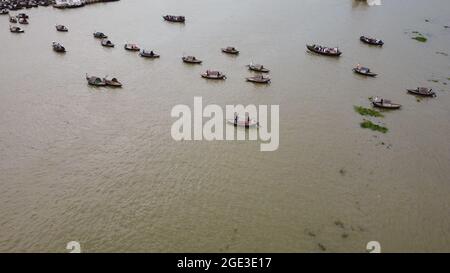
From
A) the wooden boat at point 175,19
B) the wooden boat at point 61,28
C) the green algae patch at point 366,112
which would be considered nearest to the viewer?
the green algae patch at point 366,112

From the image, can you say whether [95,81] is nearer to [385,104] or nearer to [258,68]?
[258,68]

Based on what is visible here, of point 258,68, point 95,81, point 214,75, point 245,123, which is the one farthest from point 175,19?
point 245,123

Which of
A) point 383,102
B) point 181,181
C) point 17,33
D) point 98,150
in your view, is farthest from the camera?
point 17,33

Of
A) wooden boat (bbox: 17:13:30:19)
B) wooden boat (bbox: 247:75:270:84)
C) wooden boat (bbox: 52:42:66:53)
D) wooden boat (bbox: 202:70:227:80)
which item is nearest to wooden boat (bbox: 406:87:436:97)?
wooden boat (bbox: 247:75:270:84)

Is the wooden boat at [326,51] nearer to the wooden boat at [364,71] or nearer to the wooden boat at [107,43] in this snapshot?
the wooden boat at [364,71]

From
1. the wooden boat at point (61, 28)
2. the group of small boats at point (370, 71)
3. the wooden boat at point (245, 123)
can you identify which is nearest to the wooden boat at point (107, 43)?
the wooden boat at point (61, 28)

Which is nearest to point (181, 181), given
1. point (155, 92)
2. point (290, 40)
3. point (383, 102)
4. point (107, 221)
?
point (107, 221)

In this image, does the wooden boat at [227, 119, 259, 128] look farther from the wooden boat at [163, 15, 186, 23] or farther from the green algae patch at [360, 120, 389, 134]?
the wooden boat at [163, 15, 186, 23]
